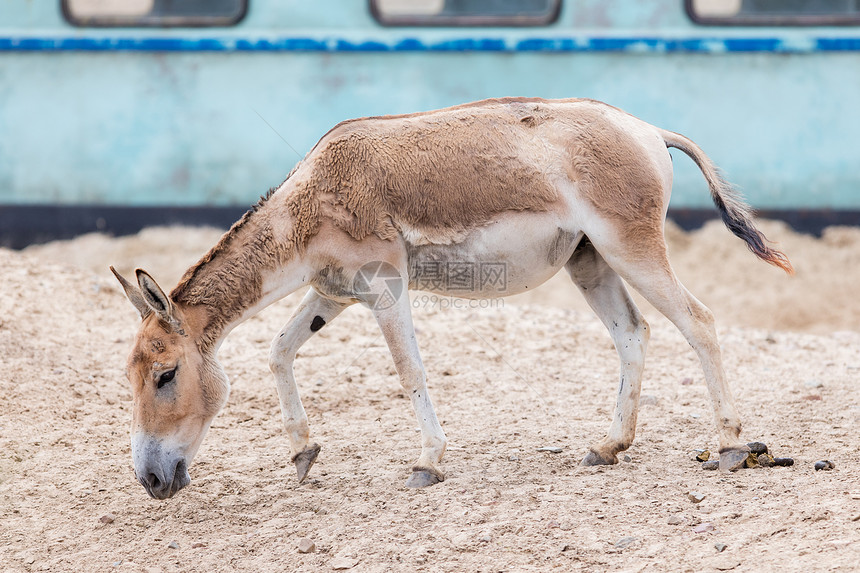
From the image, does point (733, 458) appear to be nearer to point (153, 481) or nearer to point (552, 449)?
point (552, 449)

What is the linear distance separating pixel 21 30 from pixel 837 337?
7.86 m

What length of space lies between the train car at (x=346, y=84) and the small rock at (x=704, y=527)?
222 inches

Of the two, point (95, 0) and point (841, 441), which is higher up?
point (95, 0)

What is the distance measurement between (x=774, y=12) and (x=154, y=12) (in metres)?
6.14

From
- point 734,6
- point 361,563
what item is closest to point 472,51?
point 734,6

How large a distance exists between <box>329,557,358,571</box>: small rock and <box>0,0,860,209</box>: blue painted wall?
587cm

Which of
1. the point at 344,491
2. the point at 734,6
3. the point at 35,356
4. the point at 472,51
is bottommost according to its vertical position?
the point at 35,356

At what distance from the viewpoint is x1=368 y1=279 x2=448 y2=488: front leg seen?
420cm

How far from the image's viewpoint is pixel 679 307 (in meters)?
4.18

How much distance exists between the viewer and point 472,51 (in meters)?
8.70

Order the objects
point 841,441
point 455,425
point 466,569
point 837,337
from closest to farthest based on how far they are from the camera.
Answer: point 466,569
point 841,441
point 455,425
point 837,337

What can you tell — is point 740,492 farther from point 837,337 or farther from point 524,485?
point 837,337

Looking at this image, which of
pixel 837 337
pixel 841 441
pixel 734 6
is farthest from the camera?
pixel 734 6

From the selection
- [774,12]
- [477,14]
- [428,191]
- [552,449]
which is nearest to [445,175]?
[428,191]
